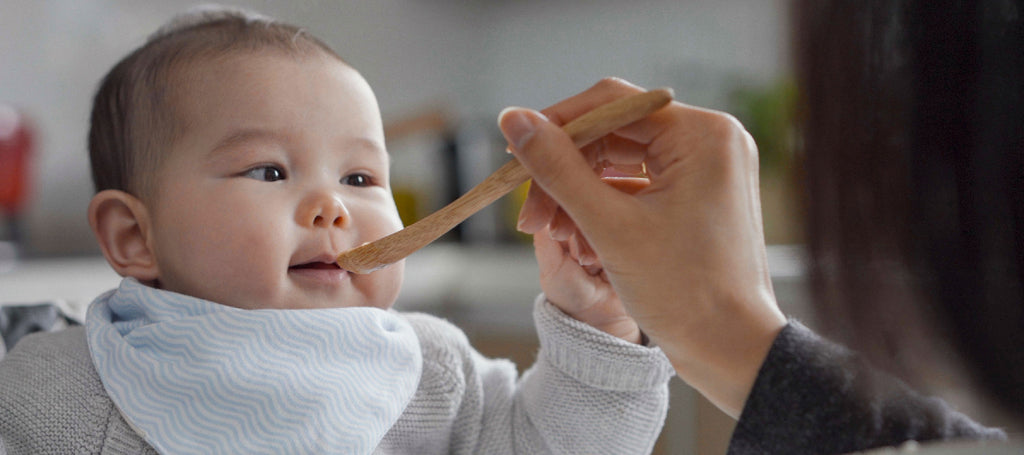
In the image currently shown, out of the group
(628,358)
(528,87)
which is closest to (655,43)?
(528,87)

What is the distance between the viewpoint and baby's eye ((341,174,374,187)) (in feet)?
2.28

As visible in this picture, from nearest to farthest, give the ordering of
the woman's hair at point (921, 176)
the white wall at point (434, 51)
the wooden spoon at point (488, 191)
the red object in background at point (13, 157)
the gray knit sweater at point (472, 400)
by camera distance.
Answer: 1. the woman's hair at point (921, 176)
2. the wooden spoon at point (488, 191)
3. the gray knit sweater at point (472, 400)
4. the red object in background at point (13, 157)
5. the white wall at point (434, 51)

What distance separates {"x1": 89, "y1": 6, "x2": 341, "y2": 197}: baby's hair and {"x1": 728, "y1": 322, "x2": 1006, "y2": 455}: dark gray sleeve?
482mm

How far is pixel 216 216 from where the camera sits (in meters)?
0.63

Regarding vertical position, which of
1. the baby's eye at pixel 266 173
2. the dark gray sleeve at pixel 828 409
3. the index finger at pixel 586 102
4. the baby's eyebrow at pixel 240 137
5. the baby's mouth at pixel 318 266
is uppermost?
the index finger at pixel 586 102

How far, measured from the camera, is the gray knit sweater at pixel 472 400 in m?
0.59

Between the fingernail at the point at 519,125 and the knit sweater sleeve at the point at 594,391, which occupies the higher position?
the fingernail at the point at 519,125

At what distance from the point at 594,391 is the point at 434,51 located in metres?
1.85

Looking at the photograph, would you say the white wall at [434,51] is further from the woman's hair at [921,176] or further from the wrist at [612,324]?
the woman's hair at [921,176]

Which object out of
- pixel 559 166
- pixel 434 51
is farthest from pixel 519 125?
pixel 434 51

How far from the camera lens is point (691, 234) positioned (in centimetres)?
49

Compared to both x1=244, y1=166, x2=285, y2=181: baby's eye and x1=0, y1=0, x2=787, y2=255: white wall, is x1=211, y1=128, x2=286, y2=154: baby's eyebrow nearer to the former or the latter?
x1=244, y1=166, x2=285, y2=181: baby's eye

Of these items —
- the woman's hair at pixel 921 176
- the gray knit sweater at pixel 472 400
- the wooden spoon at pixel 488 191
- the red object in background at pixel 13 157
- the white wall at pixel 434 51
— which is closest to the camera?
the woman's hair at pixel 921 176

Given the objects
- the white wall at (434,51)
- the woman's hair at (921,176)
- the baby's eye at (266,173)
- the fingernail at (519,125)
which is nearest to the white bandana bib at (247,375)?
the baby's eye at (266,173)
